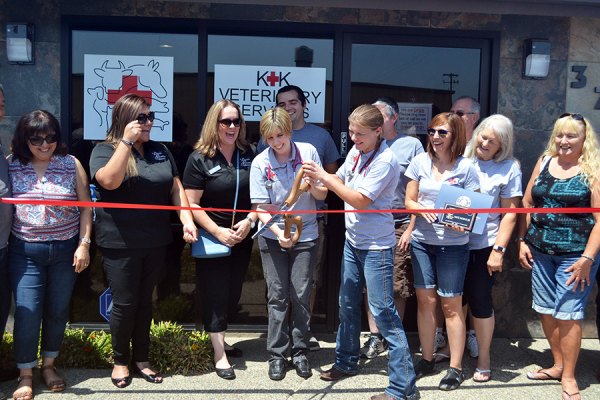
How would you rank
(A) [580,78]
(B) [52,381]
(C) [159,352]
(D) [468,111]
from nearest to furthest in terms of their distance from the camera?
(B) [52,381] < (C) [159,352] < (D) [468,111] < (A) [580,78]

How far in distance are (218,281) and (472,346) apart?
1.99 metres

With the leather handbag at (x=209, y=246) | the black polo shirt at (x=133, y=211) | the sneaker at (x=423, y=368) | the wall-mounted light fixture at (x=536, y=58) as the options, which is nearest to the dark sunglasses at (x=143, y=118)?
the black polo shirt at (x=133, y=211)

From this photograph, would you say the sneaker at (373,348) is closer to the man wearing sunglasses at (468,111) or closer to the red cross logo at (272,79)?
the man wearing sunglasses at (468,111)

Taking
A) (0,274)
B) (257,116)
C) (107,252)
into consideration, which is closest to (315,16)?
(257,116)

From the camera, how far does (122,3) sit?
492cm

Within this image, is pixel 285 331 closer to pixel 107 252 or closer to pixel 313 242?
pixel 313 242

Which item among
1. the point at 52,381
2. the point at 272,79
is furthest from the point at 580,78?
the point at 52,381

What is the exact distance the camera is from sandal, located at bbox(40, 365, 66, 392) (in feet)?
13.1

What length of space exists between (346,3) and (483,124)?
1.30m

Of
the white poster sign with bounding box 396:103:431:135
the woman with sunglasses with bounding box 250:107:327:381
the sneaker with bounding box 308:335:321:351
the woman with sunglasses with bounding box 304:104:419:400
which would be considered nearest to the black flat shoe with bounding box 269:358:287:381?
the woman with sunglasses with bounding box 250:107:327:381

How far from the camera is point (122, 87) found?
5016 millimetres

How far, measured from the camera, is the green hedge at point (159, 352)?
4340 mm

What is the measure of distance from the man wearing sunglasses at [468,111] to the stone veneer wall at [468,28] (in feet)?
1.45

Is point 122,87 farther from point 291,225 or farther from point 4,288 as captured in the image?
point 291,225
